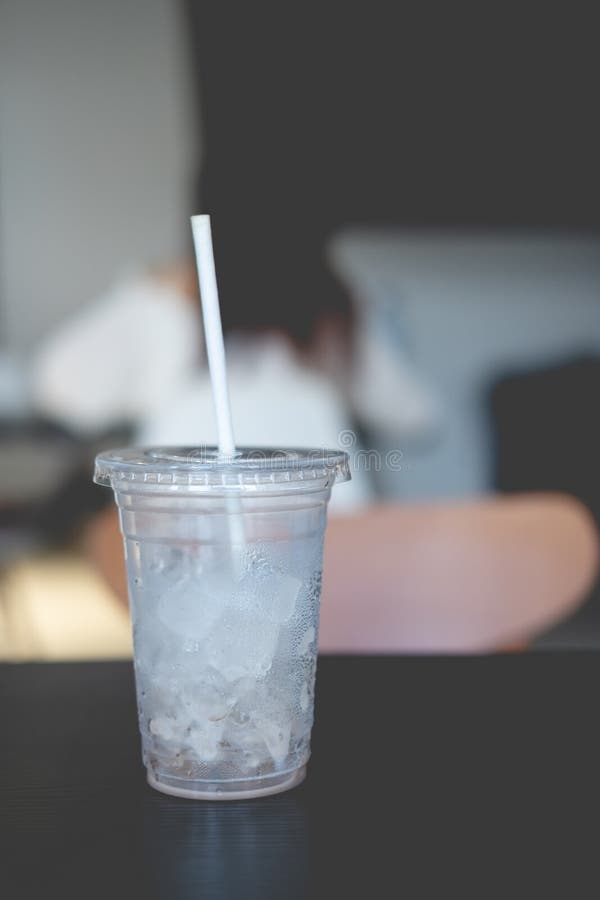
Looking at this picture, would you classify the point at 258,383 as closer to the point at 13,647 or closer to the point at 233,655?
the point at 13,647

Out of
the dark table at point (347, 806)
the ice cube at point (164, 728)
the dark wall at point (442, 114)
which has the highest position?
the dark wall at point (442, 114)

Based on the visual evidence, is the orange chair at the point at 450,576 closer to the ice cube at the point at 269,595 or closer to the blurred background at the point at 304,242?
the ice cube at the point at 269,595

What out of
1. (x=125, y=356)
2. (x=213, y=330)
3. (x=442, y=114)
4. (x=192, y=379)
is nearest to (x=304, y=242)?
(x=192, y=379)

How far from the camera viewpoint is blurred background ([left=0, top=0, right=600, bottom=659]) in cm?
242

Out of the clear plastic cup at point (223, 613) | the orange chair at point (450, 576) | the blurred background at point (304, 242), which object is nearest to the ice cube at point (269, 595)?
the clear plastic cup at point (223, 613)

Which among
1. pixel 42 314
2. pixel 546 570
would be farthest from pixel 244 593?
pixel 42 314

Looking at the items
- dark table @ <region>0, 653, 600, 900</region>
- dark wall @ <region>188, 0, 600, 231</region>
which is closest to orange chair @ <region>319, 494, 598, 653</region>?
dark table @ <region>0, 653, 600, 900</region>

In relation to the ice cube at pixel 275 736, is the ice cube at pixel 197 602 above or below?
above

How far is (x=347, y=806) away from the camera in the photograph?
50 centimetres

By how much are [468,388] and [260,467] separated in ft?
9.75

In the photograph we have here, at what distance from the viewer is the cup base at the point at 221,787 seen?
52cm

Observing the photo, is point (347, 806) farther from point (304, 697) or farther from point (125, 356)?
point (125, 356)

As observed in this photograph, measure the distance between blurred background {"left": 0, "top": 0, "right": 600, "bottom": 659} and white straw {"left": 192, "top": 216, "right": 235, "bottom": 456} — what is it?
1439mm

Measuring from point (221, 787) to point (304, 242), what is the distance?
70.7 inches
